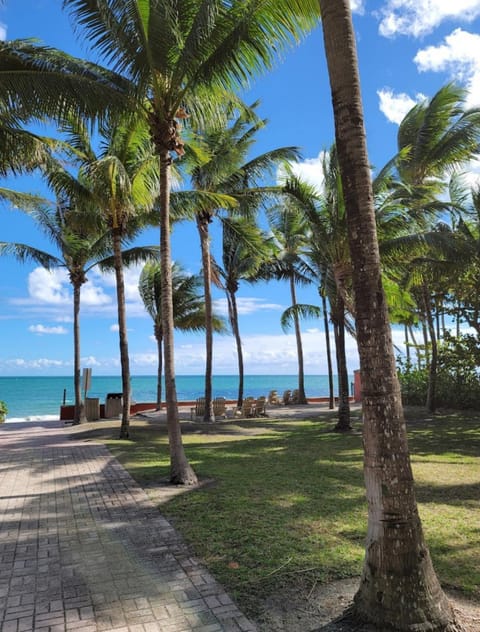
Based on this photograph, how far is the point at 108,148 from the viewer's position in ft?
41.8

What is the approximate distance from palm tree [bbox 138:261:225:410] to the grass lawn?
44.1ft

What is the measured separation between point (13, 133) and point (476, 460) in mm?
10691

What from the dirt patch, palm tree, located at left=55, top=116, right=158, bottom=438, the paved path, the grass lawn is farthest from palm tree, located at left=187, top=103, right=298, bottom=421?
the dirt patch

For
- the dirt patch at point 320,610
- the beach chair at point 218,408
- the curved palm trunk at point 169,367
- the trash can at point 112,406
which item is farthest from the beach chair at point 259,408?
the dirt patch at point 320,610

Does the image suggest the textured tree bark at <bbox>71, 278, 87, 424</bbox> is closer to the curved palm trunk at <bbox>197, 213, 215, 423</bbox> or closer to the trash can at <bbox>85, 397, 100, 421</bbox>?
the trash can at <bbox>85, 397, 100, 421</bbox>

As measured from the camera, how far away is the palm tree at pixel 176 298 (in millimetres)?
25672

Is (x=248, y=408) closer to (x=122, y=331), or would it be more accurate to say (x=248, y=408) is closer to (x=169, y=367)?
(x=122, y=331)

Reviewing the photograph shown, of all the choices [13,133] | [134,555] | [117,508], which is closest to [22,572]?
[134,555]

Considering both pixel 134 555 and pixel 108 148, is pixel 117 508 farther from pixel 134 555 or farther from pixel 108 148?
pixel 108 148

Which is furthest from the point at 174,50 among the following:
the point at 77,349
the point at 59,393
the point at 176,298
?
the point at 59,393

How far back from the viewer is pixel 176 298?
86.5ft

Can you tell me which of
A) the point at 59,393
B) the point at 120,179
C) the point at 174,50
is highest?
the point at 174,50

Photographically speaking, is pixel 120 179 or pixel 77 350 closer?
pixel 120 179

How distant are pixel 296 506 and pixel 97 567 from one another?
9.10 ft
